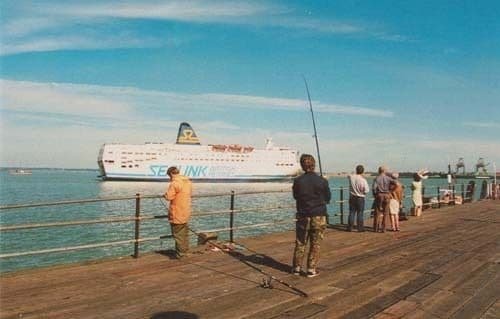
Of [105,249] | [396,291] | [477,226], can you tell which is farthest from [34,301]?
[105,249]

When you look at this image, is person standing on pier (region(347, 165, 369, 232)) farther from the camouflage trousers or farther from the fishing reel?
the fishing reel

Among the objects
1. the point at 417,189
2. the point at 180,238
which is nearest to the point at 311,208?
the point at 180,238

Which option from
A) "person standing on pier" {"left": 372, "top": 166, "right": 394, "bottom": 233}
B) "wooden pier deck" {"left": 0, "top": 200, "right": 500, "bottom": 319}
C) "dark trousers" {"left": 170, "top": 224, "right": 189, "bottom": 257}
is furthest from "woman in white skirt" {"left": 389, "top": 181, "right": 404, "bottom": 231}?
"dark trousers" {"left": 170, "top": 224, "right": 189, "bottom": 257}

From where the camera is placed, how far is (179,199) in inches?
304

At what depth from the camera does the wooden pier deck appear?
4.93 metres

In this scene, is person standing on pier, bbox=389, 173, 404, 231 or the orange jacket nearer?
the orange jacket

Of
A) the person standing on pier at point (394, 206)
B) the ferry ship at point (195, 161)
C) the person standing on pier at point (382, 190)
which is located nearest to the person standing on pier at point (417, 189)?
the person standing on pier at point (394, 206)

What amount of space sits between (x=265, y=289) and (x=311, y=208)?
1.43 metres

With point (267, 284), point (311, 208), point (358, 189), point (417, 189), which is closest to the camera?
point (267, 284)

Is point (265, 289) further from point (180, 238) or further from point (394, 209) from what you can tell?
point (394, 209)

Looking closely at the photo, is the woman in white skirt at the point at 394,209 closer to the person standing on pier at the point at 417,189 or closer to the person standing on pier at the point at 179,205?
the person standing on pier at the point at 417,189

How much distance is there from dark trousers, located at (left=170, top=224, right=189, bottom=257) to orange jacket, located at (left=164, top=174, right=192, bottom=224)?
12 centimetres

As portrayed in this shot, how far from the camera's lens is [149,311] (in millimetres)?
4875

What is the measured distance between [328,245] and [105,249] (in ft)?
42.5
